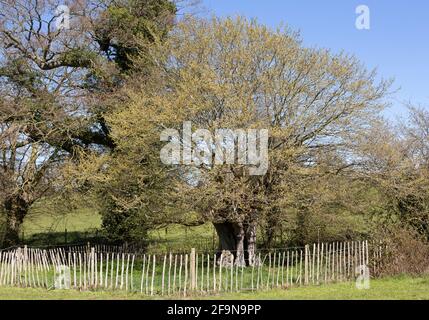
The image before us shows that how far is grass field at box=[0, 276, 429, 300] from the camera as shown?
36.9 feet

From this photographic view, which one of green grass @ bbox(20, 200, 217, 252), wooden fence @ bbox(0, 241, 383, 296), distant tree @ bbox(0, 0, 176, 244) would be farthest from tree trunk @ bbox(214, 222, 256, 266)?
distant tree @ bbox(0, 0, 176, 244)

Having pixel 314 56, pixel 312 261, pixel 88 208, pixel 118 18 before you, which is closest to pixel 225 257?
pixel 312 261

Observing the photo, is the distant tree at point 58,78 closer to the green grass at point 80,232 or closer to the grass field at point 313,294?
the green grass at point 80,232

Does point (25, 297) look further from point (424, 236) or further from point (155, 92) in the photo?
point (424, 236)

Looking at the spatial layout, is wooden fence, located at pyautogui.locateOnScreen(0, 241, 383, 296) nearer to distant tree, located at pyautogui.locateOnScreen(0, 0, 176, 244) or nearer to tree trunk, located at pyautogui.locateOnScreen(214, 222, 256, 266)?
tree trunk, located at pyautogui.locateOnScreen(214, 222, 256, 266)

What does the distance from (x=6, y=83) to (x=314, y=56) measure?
13.0m

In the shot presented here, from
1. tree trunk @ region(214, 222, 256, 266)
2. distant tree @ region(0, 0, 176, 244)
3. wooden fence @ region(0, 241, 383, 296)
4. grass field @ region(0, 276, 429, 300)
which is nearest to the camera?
grass field @ region(0, 276, 429, 300)

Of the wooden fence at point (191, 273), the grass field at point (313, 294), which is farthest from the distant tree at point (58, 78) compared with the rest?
the grass field at point (313, 294)

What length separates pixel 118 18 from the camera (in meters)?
22.3

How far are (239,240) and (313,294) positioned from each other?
18.3 feet

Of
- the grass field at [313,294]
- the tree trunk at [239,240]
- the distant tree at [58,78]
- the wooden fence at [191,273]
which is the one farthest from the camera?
the distant tree at [58,78]

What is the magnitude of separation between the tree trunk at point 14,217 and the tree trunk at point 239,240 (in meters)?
10.1

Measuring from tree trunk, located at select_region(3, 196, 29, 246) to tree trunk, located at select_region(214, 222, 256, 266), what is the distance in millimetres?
10107

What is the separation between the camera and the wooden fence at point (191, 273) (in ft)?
40.2
